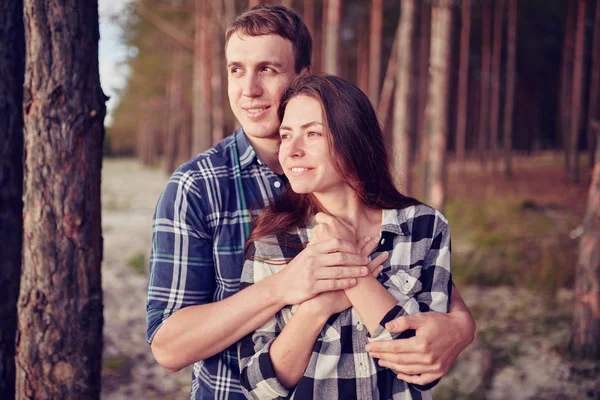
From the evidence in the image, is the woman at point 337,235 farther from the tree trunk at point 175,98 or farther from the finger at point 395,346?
the tree trunk at point 175,98

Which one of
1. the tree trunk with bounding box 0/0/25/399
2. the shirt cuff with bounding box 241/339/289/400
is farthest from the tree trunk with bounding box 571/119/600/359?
the tree trunk with bounding box 0/0/25/399

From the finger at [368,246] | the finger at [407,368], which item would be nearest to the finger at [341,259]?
the finger at [368,246]

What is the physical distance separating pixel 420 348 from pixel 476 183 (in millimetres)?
16638

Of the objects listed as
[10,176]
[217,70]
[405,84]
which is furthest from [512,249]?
[217,70]

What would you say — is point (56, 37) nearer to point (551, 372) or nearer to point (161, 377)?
point (161, 377)

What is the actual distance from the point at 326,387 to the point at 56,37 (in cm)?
190

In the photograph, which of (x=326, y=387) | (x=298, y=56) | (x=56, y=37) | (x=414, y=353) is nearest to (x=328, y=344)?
(x=326, y=387)

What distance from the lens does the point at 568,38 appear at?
56.2ft

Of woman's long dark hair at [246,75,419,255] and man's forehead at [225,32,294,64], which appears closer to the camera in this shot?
woman's long dark hair at [246,75,419,255]

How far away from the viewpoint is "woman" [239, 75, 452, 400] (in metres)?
1.90

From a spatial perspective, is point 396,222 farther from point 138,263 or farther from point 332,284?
point 138,263

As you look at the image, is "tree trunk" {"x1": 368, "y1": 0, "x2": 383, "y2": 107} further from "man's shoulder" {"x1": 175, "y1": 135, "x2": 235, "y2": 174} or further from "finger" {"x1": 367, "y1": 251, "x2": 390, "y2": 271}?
"finger" {"x1": 367, "y1": 251, "x2": 390, "y2": 271}

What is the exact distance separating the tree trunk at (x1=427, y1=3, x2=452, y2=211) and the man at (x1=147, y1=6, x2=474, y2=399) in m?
5.45

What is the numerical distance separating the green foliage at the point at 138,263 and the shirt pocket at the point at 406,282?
7.57 meters
